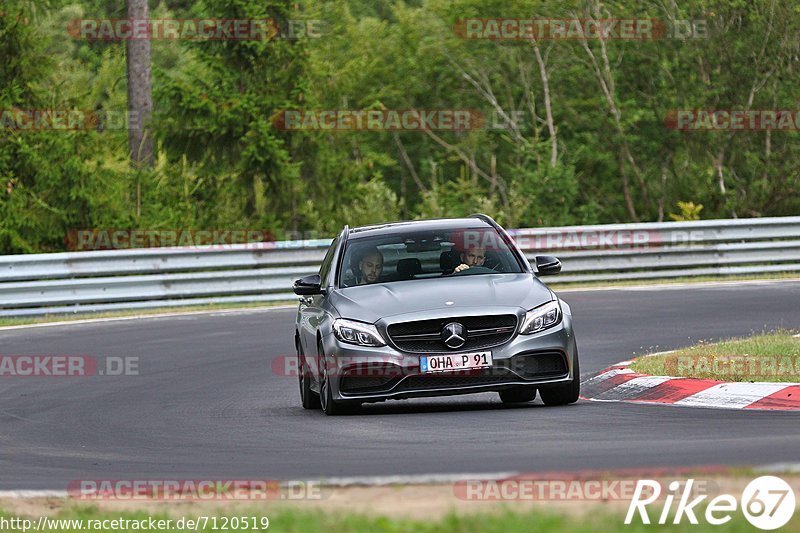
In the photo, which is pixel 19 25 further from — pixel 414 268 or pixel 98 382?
pixel 414 268

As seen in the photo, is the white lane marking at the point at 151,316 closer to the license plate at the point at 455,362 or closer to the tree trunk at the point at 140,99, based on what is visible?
the tree trunk at the point at 140,99

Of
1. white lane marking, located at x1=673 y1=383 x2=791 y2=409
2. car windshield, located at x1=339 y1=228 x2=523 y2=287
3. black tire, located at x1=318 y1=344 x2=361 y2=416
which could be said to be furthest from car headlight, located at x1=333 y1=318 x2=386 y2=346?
white lane marking, located at x1=673 y1=383 x2=791 y2=409

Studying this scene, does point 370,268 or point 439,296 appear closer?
point 439,296

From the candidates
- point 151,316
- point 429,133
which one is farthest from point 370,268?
point 429,133

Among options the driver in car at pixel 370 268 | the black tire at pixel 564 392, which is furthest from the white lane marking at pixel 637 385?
the driver in car at pixel 370 268

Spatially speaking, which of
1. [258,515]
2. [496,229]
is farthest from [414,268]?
[258,515]

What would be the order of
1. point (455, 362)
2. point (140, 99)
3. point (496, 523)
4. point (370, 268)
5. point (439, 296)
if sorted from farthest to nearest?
point (140, 99)
point (370, 268)
point (439, 296)
point (455, 362)
point (496, 523)

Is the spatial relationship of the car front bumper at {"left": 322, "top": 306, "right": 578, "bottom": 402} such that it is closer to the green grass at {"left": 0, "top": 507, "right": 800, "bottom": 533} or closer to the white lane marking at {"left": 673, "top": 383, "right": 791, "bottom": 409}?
the white lane marking at {"left": 673, "top": 383, "right": 791, "bottom": 409}

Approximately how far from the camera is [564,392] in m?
12.2

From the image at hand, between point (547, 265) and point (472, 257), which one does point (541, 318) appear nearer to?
point (547, 265)

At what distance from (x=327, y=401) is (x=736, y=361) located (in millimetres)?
3513

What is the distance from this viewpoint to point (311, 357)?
43.5 ft

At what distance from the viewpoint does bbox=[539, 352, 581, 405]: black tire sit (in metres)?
12.2

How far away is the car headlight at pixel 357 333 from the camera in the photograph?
39.3ft
